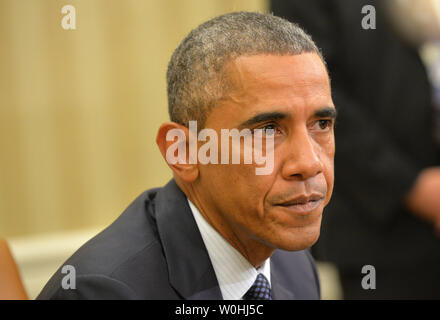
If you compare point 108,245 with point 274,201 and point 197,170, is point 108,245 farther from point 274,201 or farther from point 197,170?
point 274,201

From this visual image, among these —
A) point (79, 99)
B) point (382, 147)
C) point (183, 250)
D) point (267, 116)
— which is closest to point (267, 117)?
point (267, 116)

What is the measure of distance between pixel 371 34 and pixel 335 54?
13 cm

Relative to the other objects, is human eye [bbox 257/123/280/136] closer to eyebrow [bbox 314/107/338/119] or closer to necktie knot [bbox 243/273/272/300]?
eyebrow [bbox 314/107/338/119]

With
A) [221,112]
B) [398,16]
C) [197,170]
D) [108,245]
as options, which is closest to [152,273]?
[108,245]

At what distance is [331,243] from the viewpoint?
206 centimetres

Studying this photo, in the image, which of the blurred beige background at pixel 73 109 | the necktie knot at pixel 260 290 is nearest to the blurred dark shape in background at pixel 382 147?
the blurred beige background at pixel 73 109

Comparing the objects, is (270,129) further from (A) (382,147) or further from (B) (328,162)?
(A) (382,147)

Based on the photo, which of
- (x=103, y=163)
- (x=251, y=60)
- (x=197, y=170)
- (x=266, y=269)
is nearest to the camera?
(x=251, y=60)

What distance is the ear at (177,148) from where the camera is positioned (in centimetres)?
117

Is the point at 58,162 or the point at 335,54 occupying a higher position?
the point at 335,54

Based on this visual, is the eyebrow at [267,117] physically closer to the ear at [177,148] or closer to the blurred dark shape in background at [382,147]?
the ear at [177,148]

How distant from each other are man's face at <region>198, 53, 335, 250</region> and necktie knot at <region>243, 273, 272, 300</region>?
0.51 ft

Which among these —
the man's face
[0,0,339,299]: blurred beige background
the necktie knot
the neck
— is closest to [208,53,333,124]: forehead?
the man's face

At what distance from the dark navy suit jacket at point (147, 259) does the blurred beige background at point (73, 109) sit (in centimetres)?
42
